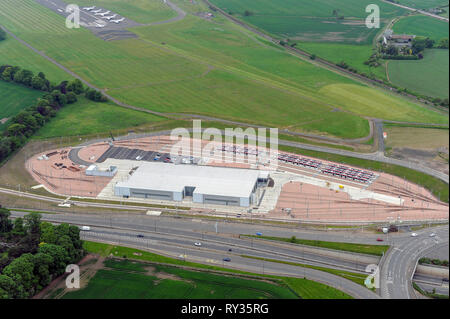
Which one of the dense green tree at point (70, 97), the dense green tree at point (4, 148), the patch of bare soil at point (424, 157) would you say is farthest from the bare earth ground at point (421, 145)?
the dense green tree at point (4, 148)

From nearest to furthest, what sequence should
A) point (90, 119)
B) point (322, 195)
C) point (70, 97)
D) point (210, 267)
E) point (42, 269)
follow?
point (42, 269), point (210, 267), point (322, 195), point (90, 119), point (70, 97)

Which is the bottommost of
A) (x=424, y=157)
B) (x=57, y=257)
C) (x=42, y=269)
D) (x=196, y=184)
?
Answer: (x=42, y=269)

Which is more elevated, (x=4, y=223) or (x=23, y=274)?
(x=4, y=223)

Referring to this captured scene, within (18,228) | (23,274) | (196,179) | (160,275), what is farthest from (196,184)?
(23,274)

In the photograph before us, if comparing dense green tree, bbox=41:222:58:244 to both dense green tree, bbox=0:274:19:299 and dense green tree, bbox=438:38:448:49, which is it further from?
dense green tree, bbox=438:38:448:49

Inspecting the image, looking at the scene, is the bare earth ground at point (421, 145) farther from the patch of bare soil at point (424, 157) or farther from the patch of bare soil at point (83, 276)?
the patch of bare soil at point (83, 276)

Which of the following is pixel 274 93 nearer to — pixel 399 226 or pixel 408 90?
pixel 408 90

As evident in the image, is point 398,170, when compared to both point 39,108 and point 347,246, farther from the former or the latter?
point 39,108
